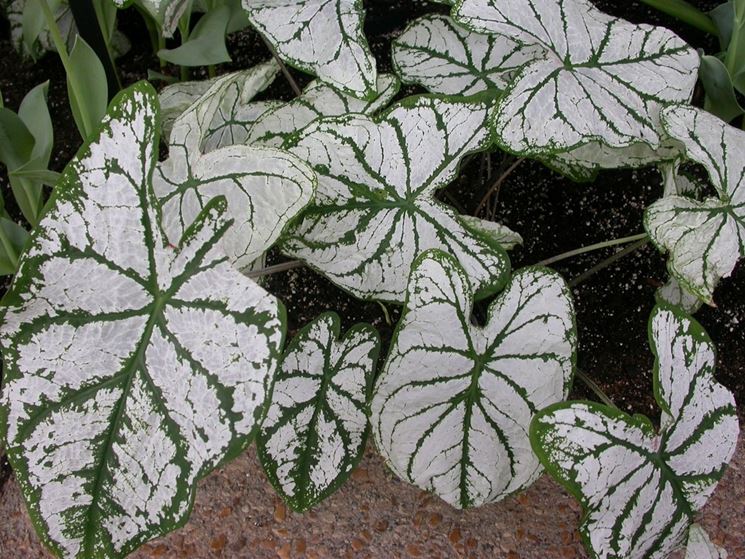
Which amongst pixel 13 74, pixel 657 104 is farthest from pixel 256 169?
pixel 13 74

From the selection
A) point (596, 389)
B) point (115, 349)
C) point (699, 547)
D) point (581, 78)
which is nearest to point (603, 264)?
point (596, 389)

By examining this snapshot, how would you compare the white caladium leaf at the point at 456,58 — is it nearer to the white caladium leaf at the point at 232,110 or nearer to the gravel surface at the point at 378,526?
the white caladium leaf at the point at 232,110

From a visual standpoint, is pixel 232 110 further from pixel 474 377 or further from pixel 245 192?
pixel 474 377

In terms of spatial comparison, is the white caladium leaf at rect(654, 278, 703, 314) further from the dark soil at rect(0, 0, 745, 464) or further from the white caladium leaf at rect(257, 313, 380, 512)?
the white caladium leaf at rect(257, 313, 380, 512)

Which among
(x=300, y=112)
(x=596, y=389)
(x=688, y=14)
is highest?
(x=688, y=14)

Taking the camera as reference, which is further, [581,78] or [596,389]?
[596,389]

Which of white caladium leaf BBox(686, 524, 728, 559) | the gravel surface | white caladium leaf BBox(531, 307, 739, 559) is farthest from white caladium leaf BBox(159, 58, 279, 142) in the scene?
white caladium leaf BBox(686, 524, 728, 559)
